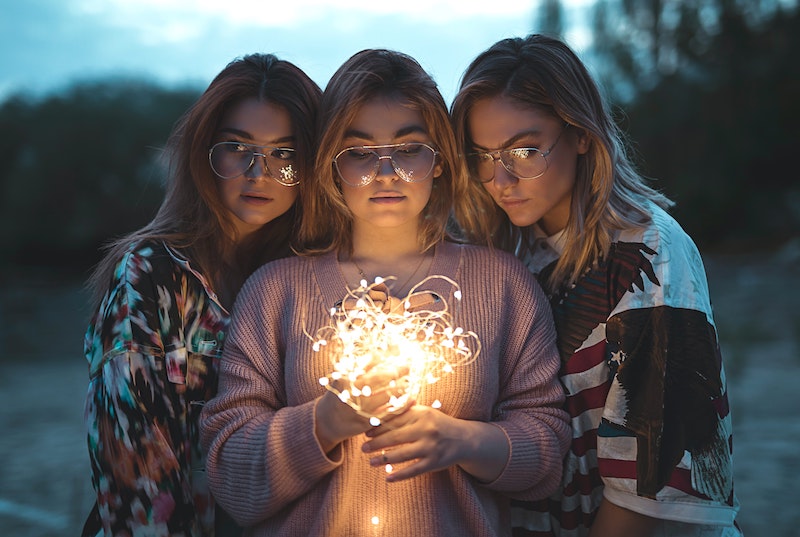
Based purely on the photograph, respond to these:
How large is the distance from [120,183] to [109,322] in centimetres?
1159

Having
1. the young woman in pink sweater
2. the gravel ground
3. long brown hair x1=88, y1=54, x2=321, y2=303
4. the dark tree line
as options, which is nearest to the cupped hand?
the young woman in pink sweater

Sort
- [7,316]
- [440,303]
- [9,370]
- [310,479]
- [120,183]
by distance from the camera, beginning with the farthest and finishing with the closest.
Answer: [120,183], [7,316], [9,370], [440,303], [310,479]

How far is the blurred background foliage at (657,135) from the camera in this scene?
13.2 meters

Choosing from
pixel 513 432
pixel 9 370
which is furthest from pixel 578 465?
pixel 9 370

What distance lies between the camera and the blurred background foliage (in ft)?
43.3

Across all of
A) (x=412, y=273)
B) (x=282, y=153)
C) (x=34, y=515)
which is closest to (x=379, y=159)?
(x=412, y=273)

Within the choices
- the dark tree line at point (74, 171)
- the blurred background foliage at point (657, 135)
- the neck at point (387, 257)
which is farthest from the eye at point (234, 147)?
the dark tree line at point (74, 171)

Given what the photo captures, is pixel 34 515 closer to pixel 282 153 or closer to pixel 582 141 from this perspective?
pixel 282 153

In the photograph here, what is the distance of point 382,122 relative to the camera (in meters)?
2.56

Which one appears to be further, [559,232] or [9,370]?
[9,370]

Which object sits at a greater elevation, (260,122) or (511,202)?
(260,122)

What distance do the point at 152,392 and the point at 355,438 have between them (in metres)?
0.73

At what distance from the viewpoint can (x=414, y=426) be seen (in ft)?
7.19

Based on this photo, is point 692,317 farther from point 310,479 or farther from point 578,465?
point 310,479
